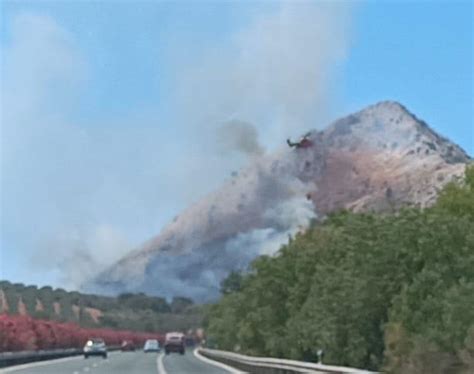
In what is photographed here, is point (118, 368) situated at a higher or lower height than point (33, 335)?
lower

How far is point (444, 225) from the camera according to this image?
46.5 m

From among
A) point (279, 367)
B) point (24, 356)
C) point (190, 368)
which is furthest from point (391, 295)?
point (24, 356)

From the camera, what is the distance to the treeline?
128 feet

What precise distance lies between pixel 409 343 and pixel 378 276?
696 centimetres

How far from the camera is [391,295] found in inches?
1897

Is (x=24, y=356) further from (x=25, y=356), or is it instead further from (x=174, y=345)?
(x=174, y=345)

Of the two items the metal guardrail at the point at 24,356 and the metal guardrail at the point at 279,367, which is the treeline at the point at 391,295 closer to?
the metal guardrail at the point at 279,367

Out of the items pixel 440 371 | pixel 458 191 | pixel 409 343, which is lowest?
pixel 440 371

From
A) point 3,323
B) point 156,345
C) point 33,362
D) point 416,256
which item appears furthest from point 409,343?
point 156,345

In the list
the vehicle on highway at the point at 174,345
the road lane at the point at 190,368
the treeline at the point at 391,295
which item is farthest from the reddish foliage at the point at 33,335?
the treeline at the point at 391,295

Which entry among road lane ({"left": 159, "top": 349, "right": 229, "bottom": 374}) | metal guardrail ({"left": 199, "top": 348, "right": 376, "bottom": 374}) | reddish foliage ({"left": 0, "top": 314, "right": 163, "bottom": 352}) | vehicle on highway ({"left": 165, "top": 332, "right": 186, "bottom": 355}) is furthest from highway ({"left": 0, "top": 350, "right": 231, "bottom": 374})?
vehicle on highway ({"left": 165, "top": 332, "right": 186, "bottom": 355})

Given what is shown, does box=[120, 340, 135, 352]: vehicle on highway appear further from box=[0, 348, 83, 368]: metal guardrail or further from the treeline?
the treeline

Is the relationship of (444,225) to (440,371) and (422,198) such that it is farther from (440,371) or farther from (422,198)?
(422,198)

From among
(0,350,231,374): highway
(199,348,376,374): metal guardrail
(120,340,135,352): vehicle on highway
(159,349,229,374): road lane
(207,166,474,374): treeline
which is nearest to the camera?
(199,348,376,374): metal guardrail
